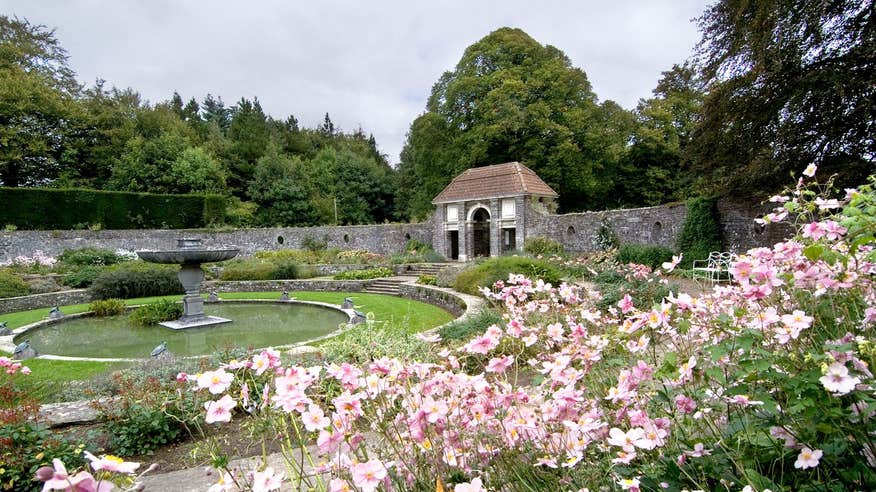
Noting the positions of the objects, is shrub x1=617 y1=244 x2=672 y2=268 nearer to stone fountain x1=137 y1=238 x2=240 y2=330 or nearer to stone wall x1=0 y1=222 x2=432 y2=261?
stone wall x1=0 y1=222 x2=432 y2=261

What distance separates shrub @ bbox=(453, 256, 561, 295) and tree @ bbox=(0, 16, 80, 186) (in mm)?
26254

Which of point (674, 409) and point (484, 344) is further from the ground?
point (484, 344)

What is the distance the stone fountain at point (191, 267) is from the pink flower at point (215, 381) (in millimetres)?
8572

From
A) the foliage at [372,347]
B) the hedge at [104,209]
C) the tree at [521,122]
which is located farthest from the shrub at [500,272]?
the hedge at [104,209]

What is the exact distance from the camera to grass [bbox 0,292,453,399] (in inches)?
199

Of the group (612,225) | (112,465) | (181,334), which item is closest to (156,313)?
(181,334)

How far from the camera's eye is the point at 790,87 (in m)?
9.85

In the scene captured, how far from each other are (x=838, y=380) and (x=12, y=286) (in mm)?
17739

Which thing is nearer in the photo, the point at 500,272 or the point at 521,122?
the point at 500,272

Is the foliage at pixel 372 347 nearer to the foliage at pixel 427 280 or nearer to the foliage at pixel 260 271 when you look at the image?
the foliage at pixel 427 280

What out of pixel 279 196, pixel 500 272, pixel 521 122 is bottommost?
pixel 500 272

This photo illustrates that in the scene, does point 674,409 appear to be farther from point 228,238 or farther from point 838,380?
point 228,238

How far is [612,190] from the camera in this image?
24.5 metres

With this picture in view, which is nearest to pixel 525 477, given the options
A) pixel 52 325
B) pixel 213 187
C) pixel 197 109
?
pixel 52 325
